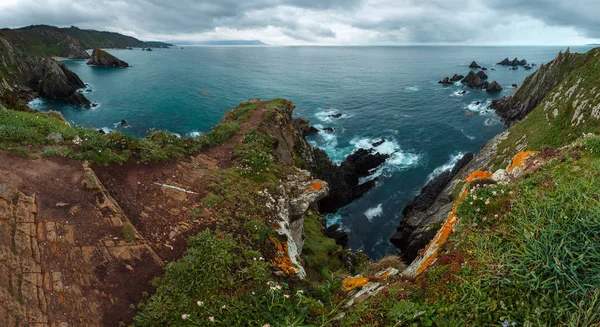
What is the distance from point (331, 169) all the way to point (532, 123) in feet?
78.6

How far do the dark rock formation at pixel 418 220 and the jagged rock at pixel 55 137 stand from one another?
25694 mm

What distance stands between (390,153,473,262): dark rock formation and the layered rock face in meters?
76.2

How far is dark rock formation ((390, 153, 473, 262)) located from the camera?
25.0 m

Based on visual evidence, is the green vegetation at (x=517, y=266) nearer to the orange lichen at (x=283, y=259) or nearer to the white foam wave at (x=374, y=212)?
the orange lichen at (x=283, y=259)

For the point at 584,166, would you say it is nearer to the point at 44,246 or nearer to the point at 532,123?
the point at 44,246

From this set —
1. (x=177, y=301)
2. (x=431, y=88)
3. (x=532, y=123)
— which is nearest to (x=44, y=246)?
(x=177, y=301)

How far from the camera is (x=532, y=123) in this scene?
1258 inches

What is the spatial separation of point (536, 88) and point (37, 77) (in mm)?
124435

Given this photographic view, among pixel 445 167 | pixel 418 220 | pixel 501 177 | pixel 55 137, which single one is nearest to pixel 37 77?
pixel 55 137

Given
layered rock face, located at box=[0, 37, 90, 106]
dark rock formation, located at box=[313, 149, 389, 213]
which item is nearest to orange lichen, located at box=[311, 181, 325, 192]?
dark rock formation, located at box=[313, 149, 389, 213]

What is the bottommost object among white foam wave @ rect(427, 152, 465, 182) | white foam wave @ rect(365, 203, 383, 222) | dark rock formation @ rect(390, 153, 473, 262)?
white foam wave @ rect(365, 203, 383, 222)

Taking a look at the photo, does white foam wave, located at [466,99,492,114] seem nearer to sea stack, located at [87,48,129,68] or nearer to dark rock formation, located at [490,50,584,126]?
dark rock formation, located at [490,50,584,126]

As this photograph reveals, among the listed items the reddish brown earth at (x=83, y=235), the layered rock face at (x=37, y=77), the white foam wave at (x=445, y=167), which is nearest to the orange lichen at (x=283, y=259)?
the reddish brown earth at (x=83, y=235)

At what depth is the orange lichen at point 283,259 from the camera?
1036cm
